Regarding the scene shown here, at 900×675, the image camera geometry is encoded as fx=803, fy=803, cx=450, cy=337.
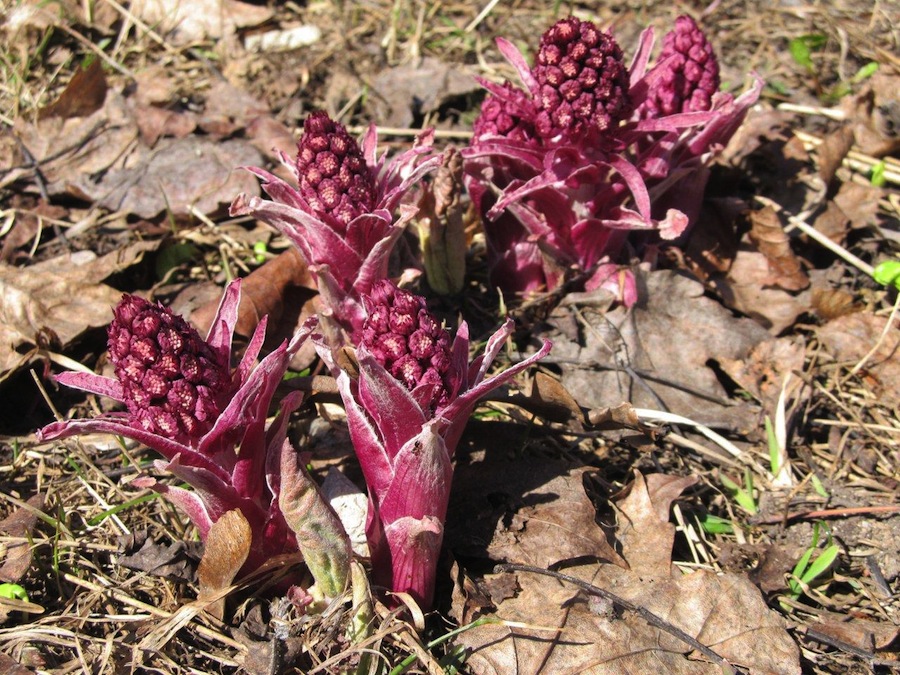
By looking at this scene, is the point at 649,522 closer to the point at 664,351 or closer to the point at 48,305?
the point at 664,351

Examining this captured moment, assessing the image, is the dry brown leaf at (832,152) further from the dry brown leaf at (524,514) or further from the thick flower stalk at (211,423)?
the thick flower stalk at (211,423)

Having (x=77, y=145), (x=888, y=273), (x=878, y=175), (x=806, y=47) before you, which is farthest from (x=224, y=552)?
(x=806, y=47)

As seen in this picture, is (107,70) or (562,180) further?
(107,70)

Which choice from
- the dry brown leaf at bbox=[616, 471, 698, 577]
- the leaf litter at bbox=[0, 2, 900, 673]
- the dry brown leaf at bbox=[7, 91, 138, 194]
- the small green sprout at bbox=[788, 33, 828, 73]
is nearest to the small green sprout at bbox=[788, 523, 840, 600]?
the leaf litter at bbox=[0, 2, 900, 673]

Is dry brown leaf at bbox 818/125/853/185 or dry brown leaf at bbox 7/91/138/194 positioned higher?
dry brown leaf at bbox 7/91/138/194

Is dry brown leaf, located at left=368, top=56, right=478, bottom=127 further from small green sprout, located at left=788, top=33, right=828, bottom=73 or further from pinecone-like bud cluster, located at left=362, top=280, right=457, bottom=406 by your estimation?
pinecone-like bud cluster, located at left=362, top=280, right=457, bottom=406

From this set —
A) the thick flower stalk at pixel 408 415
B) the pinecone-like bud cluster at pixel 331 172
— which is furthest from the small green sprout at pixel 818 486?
the pinecone-like bud cluster at pixel 331 172

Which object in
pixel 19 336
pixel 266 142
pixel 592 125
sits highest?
pixel 592 125

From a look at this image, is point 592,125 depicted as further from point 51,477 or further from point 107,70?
point 107,70

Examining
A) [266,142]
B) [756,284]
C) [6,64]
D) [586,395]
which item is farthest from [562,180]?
[6,64]
